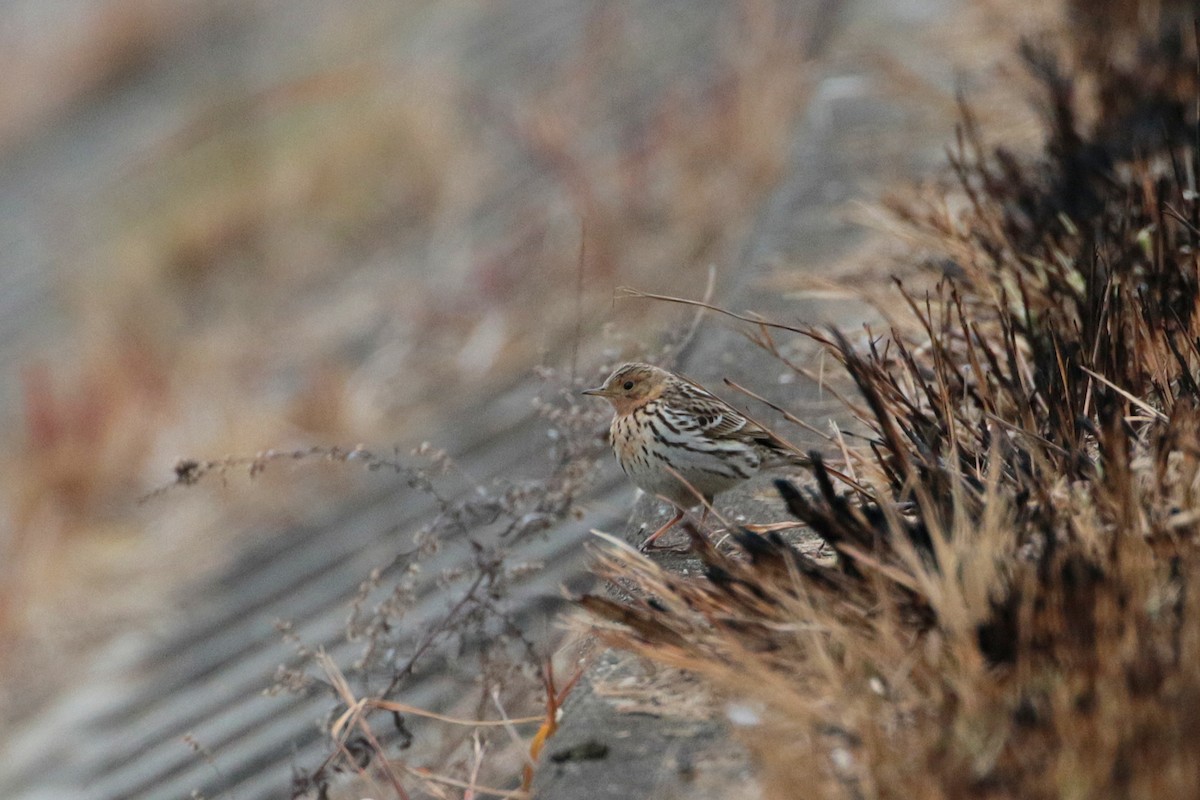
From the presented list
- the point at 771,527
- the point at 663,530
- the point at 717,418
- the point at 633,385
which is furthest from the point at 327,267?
the point at 771,527

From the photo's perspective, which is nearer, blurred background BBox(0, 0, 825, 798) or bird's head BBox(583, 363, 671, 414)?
bird's head BBox(583, 363, 671, 414)

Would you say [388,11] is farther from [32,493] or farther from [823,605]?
[823,605]

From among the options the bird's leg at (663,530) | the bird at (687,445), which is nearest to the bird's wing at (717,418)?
the bird at (687,445)

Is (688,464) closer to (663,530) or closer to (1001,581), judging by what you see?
(663,530)

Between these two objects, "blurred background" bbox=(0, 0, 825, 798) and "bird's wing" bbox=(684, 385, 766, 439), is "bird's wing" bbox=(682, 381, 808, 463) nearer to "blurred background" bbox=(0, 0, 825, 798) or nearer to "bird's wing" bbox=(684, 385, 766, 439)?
"bird's wing" bbox=(684, 385, 766, 439)

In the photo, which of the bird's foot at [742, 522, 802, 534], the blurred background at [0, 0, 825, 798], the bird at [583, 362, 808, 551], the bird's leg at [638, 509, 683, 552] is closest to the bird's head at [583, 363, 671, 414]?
the bird at [583, 362, 808, 551]

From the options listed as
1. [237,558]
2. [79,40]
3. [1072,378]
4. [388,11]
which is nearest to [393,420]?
[237,558]
